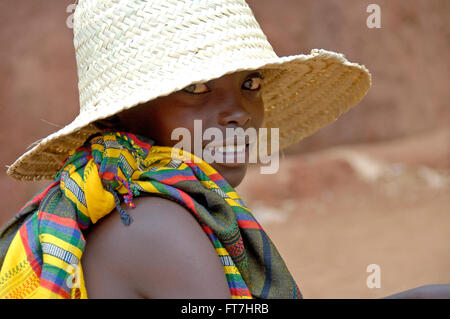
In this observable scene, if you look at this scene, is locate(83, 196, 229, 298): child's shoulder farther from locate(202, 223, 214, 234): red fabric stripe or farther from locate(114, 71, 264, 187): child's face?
locate(114, 71, 264, 187): child's face

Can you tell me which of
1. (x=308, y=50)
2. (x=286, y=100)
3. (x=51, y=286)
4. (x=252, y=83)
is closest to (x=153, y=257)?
(x=51, y=286)

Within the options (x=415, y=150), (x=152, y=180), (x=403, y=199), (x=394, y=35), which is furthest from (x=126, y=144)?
(x=394, y=35)

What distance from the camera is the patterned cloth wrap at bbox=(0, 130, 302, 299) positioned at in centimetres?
132

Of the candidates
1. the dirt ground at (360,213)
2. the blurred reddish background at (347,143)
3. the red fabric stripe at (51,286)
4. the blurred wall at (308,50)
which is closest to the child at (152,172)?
the red fabric stripe at (51,286)

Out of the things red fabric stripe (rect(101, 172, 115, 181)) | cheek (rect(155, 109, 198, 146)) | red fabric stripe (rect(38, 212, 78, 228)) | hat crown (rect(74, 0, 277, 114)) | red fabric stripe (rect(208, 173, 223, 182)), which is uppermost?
hat crown (rect(74, 0, 277, 114))

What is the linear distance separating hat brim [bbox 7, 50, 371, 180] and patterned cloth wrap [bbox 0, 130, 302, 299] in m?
0.14

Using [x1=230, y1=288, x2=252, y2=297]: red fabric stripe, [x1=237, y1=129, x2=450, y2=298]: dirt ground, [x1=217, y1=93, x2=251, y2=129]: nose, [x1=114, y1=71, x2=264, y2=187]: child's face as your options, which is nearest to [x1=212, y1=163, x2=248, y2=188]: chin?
[x1=114, y1=71, x2=264, y2=187]: child's face

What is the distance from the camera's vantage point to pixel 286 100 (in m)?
2.18

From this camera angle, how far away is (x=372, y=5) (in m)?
7.44

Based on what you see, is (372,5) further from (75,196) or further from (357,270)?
(75,196)

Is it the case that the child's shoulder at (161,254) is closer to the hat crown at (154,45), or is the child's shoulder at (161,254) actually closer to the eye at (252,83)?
the hat crown at (154,45)

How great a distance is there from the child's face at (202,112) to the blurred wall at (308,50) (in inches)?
155

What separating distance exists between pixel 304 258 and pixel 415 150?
9.96 ft

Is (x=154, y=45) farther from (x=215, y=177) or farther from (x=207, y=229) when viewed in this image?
(x=207, y=229)
